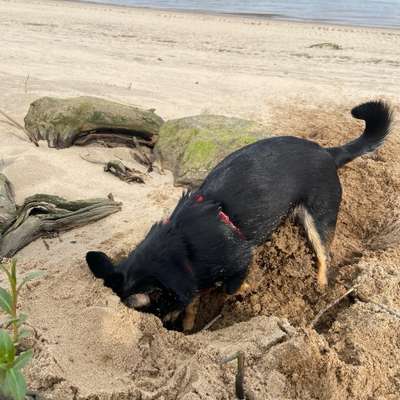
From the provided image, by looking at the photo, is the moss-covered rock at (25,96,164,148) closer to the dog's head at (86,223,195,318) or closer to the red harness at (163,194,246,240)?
the red harness at (163,194,246,240)

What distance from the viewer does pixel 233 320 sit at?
3451 mm

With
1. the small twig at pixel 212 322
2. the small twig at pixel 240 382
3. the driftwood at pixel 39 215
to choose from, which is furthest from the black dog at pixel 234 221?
the driftwood at pixel 39 215

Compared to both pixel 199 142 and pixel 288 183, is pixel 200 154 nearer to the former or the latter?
pixel 199 142

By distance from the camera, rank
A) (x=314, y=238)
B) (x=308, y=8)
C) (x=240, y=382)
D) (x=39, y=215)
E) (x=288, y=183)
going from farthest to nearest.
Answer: (x=308, y=8) < (x=39, y=215) < (x=314, y=238) < (x=288, y=183) < (x=240, y=382)

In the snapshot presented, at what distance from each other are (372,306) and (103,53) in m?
10.1

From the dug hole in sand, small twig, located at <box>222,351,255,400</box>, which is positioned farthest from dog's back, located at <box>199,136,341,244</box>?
small twig, located at <box>222,351,255,400</box>

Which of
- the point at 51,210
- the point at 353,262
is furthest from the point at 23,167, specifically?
the point at 353,262

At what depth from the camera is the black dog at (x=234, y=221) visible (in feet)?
10.0

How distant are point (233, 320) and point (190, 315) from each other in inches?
12.3

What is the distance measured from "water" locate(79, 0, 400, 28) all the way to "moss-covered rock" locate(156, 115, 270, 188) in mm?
14905

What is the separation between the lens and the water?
19.7 metres

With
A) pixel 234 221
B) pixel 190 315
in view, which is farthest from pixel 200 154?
pixel 190 315

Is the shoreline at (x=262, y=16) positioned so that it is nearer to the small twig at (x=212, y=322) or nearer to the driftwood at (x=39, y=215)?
the driftwood at (x=39, y=215)

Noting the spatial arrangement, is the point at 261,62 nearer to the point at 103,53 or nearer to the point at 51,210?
the point at 103,53
